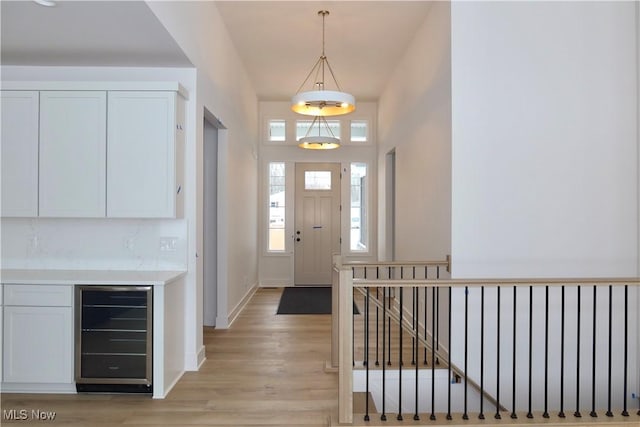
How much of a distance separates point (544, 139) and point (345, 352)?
2594mm

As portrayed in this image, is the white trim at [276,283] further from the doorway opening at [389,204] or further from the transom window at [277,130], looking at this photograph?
the transom window at [277,130]

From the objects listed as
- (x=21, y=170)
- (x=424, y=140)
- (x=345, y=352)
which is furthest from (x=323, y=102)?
(x=21, y=170)

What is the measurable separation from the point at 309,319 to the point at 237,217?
65.5 inches

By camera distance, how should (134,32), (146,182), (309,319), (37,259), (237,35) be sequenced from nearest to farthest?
(134,32) < (146,182) < (37,259) < (237,35) < (309,319)

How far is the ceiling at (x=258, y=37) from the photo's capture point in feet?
8.98

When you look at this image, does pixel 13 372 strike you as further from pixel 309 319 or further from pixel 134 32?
pixel 309 319

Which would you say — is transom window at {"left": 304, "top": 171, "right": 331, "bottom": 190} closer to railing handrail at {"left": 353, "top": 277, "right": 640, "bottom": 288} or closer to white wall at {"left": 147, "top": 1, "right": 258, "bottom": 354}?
white wall at {"left": 147, "top": 1, "right": 258, "bottom": 354}

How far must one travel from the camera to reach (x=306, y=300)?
6.70 m

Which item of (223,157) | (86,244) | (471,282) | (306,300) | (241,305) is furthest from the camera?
(306,300)

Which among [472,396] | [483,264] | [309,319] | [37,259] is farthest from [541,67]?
[37,259]

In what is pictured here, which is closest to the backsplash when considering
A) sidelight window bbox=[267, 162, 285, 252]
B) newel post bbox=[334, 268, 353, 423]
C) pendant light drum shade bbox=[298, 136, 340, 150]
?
newel post bbox=[334, 268, 353, 423]

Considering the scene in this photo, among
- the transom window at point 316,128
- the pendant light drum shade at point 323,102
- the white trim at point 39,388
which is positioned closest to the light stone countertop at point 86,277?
the white trim at point 39,388

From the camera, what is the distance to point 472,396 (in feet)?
12.1

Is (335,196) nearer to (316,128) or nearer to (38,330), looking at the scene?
(316,128)
